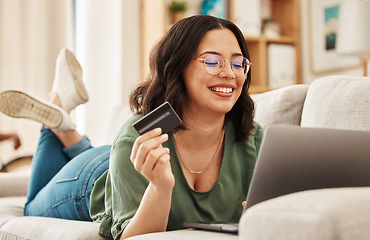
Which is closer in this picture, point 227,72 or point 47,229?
point 227,72

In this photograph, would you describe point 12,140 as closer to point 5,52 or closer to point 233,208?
point 5,52

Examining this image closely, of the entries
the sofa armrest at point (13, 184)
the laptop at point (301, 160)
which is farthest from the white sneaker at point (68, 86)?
the laptop at point (301, 160)

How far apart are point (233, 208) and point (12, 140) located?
2.17 meters

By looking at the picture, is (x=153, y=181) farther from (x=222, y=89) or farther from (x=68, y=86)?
(x=68, y=86)

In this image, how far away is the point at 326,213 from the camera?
24.2 inches

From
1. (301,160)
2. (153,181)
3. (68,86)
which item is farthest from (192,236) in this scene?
(68,86)

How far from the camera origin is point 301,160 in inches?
34.0

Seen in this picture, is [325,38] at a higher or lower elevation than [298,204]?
higher

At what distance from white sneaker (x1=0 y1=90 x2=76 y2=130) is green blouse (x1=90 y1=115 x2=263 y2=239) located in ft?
1.99

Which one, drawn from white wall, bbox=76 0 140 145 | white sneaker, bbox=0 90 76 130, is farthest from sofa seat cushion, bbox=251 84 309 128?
white wall, bbox=76 0 140 145

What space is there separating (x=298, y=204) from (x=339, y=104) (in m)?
0.76

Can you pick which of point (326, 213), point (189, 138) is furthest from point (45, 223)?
point (326, 213)

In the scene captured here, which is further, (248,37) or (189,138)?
(248,37)

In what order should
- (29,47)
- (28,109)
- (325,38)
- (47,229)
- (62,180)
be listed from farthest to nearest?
(325,38), (29,47), (28,109), (62,180), (47,229)
